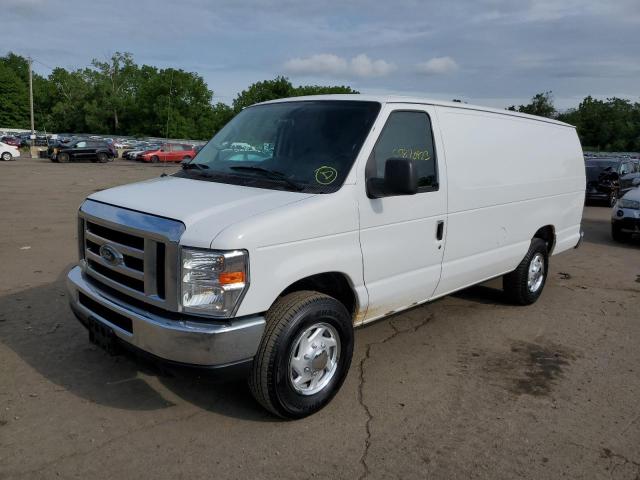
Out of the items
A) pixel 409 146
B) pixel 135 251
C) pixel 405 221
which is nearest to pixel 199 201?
pixel 135 251

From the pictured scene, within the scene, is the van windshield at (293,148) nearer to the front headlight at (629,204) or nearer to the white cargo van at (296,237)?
the white cargo van at (296,237)

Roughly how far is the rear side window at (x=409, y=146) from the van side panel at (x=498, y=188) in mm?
202

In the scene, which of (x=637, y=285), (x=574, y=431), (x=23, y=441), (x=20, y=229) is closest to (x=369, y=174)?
(x=574, y=431)

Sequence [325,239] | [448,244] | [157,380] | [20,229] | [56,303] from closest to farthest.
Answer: [325,239] < [157,380] < [448,244] < [56,303] < [20,229]

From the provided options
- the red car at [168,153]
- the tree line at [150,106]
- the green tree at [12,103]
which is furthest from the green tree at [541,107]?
the green tree at [12,103]

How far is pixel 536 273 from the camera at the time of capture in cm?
645

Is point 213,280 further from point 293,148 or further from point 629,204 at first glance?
point 629,204

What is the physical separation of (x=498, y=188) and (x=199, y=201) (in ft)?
9.78

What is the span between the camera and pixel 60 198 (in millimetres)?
16641

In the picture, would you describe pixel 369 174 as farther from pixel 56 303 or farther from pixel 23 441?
pixel 56 303

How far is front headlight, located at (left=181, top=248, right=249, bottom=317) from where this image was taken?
10.3ft

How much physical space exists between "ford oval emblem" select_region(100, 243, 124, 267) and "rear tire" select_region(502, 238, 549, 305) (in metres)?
4.25

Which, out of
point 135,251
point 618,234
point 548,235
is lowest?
point 618,234

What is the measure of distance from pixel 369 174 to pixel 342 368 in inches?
53.9
